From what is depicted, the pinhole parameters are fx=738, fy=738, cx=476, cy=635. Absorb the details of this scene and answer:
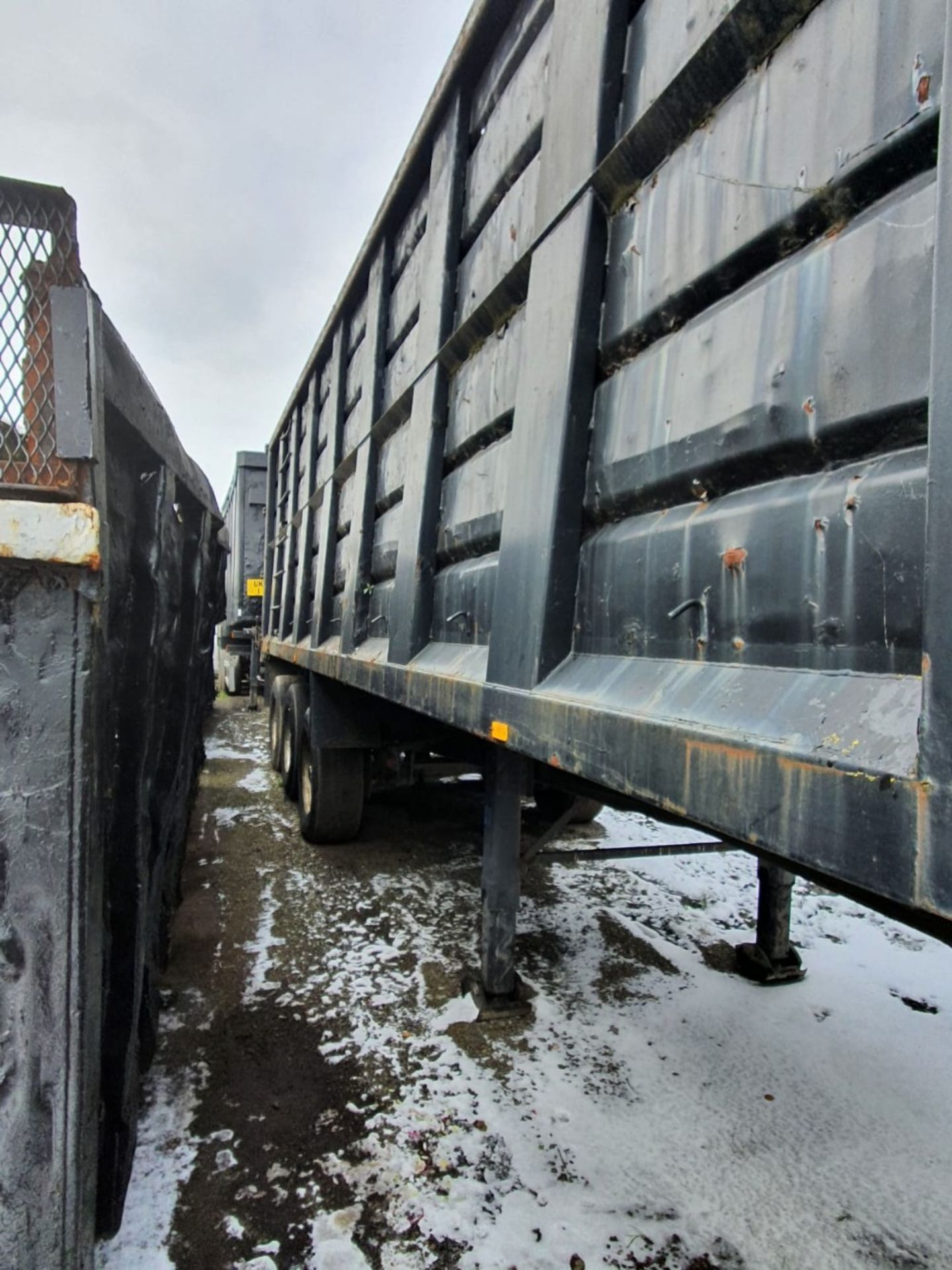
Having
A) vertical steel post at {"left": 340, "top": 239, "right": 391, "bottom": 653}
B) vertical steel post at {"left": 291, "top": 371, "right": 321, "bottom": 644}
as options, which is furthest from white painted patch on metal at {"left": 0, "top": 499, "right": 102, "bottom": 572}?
vertical steel post at {"left": 291, "top": 371, "right": 321, "bottom": 644}

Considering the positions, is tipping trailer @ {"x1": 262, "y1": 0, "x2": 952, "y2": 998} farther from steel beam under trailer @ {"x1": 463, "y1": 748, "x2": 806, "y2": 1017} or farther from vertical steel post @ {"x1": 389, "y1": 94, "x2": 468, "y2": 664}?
steel beam under trailer @ {"x1": 463, "y1": 748, "x2": 806, "y2": 1017}

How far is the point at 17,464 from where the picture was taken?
1.43 meters

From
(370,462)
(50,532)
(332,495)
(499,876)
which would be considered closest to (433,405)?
(370,462)

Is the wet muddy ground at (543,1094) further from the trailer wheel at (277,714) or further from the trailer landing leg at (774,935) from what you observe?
the trailer wheel at (277,714)

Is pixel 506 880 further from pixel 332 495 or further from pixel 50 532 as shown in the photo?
pixel 332 495

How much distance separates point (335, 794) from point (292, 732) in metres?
1.10

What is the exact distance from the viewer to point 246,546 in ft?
37.0

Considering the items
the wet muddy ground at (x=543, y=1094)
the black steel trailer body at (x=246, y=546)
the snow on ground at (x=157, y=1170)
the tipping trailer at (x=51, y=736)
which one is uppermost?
the black steel trailer body at (x=246, y=546)

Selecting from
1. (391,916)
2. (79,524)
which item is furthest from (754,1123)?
(79,524)

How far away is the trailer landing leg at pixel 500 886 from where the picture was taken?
2793 millimetres

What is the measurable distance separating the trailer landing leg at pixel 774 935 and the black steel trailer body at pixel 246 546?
8372 millimetres

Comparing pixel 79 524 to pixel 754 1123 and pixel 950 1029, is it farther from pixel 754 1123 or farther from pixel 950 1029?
pixel 950 1029

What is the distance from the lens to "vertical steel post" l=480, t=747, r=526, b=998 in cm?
280

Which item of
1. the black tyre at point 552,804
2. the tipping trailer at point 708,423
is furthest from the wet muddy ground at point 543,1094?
the tipping trailer at point 708,423
